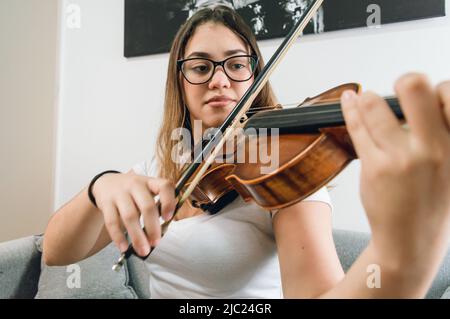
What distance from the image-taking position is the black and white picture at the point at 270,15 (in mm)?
1104

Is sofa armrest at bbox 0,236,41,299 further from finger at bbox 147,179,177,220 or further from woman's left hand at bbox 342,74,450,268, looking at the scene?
woman's left hand at bbox 342,74,450,268

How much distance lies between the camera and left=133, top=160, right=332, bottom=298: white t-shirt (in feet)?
2.13

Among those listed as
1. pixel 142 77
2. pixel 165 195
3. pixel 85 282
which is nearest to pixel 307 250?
pixel 165 195

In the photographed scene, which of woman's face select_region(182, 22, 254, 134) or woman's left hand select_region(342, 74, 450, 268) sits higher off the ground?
woman's face select_region(182, 22, 254, 134)

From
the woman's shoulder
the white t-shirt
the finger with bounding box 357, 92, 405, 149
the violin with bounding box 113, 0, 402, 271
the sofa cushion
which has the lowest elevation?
the sofa cushion

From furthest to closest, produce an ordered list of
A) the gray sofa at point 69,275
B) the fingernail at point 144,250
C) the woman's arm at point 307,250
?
1. the gray sofa at point 69,275
2. the woman's arm at point 307,250
3. the fingernail at point 144,250

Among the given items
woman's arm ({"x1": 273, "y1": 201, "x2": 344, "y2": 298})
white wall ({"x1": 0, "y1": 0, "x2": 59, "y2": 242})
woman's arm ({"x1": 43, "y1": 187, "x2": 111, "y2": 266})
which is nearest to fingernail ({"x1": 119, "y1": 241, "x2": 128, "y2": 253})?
woman's arm ({"x1": 43, "y1": 187, "x2": 111, "y2": 266})

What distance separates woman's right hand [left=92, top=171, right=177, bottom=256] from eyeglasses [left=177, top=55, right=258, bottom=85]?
1.31ft

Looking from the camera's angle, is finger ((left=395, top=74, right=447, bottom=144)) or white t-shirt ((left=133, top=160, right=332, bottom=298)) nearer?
finger ((left=395, top=74, right=447, bottom=144))

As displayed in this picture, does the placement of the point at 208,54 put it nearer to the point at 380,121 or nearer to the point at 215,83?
the point at 215,83

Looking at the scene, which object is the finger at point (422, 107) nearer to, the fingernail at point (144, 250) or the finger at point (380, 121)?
the finger at point (380, 121)

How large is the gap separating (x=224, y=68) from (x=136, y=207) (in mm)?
443

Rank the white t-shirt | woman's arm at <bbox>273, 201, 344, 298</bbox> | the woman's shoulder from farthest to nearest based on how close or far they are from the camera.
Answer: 1. the woman's shoulder
2. the white t-shirt
3. woman's arm at <bbox>273, 201, 344, 298</bbox>

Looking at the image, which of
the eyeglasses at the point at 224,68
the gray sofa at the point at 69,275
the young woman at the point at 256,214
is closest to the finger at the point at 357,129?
the young woman at the point at 256,214
